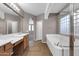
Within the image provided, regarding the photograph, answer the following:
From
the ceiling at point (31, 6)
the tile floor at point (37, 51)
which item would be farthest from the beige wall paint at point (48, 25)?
the tile floor at point (37, 51)

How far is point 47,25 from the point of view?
25.3ft

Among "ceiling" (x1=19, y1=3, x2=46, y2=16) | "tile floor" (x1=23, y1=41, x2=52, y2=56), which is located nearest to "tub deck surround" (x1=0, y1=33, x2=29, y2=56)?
"tile floor" (x1=23, y1=41, x2=52, y2=56)

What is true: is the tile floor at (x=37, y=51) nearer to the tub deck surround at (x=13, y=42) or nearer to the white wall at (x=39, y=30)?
the tub deck surround at (x=13, y=42)

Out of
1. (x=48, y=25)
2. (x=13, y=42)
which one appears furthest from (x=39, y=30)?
(x=13, y=42)

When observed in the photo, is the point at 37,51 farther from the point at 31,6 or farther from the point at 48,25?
the point at 48,25

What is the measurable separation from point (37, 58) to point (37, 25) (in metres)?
6.90

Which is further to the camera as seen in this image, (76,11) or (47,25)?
(47,25)

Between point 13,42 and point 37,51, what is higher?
point 13,42

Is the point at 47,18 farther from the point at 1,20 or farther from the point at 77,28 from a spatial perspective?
the point at 77,28

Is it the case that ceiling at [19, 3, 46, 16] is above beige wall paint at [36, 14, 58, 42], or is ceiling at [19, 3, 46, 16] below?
above

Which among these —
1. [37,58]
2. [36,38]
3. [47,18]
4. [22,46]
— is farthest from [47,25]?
[37,58]

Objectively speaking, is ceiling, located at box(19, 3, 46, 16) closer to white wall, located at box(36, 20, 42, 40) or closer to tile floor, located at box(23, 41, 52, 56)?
tile floor, located at box(23, 41, 52, 56)

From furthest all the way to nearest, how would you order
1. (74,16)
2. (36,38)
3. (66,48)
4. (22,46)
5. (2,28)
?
(36,38) → (22,46) → (2,28) → (66,48) → (74,16)

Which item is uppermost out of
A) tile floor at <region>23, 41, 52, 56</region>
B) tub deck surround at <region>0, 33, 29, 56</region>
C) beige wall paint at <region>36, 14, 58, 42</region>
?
beige wall paint at <region>36, 14, 58, 42</region>
